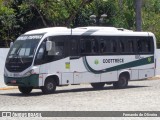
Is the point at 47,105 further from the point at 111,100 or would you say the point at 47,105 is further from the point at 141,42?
the point at 141,42

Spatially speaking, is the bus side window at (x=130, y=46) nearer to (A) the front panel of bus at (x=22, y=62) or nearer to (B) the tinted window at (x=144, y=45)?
(B) the tinted window at (x=144, y=45)

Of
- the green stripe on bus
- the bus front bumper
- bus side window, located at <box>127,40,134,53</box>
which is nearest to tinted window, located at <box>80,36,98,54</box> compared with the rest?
the green stripe on bus

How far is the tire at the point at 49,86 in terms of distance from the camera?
25.6m

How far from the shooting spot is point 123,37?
97.5 ft

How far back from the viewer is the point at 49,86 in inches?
1016

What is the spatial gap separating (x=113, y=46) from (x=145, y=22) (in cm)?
2765

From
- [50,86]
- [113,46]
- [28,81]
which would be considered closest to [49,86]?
[50,86]

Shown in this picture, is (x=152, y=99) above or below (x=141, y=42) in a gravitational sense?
below

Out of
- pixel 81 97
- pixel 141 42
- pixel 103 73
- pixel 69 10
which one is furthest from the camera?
pixel 69 10

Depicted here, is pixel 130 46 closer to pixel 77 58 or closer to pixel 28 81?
pixel 77 58

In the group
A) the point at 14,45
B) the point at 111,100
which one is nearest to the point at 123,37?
the point at 14,45

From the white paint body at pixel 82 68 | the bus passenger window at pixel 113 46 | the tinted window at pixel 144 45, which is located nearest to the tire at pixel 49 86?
the white paint body at pixel 82 68

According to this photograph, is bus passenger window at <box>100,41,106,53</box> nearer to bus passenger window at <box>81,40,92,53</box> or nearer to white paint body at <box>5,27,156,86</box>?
white paint body at <box>5,27,156,86</box>

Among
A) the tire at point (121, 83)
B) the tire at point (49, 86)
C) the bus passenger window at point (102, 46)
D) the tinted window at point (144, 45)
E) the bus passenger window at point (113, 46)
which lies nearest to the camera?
the tire at point (49, 86)
